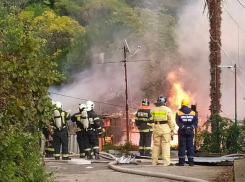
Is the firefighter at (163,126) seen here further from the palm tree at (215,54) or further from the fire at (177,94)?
the fire at (177,94)

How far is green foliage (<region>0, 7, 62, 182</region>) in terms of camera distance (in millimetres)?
6844

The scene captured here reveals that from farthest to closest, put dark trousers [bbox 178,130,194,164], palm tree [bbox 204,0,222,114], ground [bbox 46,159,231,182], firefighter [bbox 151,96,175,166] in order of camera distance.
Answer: palm tree [bbox 204,0,222,114] < dark trousers [bbox 178,130,194,164] < firefighter [bbox 151,96,175,166] < ground [bbox 46,159,231,182]

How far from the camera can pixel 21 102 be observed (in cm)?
696

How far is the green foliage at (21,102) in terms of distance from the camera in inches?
269

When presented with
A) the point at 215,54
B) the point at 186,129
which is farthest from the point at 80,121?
the point at 215,54

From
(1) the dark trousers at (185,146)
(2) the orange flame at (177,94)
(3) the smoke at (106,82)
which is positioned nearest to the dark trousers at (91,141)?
(1) the dark trousers at (185,146)

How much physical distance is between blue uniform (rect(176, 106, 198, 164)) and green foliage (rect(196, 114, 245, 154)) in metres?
3.55

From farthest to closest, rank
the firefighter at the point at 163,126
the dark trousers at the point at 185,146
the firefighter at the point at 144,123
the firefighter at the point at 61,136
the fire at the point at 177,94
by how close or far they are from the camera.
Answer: the fire at the point at 177,94 < the firefighter at the point at 61,136 < the firefighter at the point at 144,123 < the dark trousers at the point at 185,146 < the firefighter at the point at 163,126

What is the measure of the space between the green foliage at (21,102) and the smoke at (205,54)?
3358cm

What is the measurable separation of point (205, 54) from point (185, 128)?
35517 mm

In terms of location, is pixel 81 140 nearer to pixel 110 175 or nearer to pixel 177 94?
pixel 110 175

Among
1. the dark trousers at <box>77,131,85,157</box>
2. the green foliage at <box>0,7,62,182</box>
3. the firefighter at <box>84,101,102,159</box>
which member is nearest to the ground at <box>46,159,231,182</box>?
the green foliage at <box>0,7,62,182</box>

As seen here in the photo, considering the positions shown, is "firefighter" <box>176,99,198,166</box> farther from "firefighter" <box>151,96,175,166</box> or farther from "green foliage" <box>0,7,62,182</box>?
"green foliage" <box>0,7,62,182</box>

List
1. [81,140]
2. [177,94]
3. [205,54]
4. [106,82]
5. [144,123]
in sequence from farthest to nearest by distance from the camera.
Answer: [106,82] → [205,54] → [177,94] → [81,140] → [144,123]
